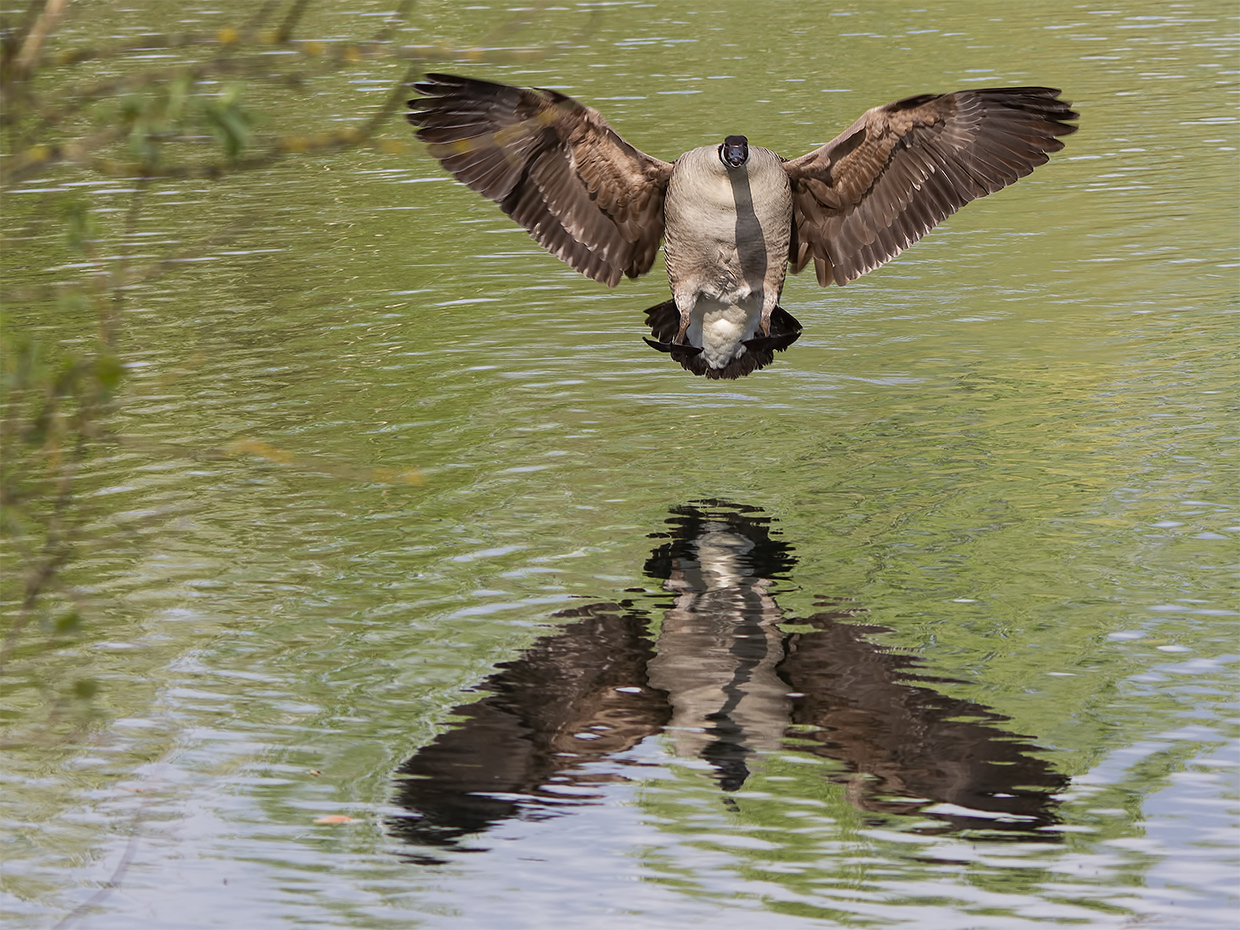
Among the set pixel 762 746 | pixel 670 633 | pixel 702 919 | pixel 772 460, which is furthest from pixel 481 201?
pixel 702 919

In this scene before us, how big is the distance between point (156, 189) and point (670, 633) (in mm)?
13845

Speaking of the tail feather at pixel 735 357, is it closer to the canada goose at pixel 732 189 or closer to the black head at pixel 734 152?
the canada goose at pixel 732 189

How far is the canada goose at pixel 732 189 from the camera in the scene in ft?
34.1

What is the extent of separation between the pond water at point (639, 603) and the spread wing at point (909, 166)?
1.15 meters

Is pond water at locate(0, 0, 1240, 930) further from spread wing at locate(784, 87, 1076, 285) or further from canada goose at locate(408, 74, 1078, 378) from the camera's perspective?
spread wing at locate(784, 87, 1076, 285)

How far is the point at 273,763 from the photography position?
23.2ft

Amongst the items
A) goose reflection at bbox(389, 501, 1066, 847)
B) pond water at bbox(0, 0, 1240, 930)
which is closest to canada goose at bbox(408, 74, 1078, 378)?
pond water at bbox(0, 0, 1240, 930)

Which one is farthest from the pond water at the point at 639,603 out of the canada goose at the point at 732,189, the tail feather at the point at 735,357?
the canada goose at the point at 732,189

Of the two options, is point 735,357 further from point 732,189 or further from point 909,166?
point 909,166

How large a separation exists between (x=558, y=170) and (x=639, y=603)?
373 cm

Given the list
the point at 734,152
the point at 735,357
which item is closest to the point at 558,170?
the point at 734,152

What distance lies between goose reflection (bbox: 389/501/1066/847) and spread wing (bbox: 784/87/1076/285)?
3.50m

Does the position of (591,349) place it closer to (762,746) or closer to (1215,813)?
(762,746)

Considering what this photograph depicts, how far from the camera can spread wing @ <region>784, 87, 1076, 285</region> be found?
10.5 m
